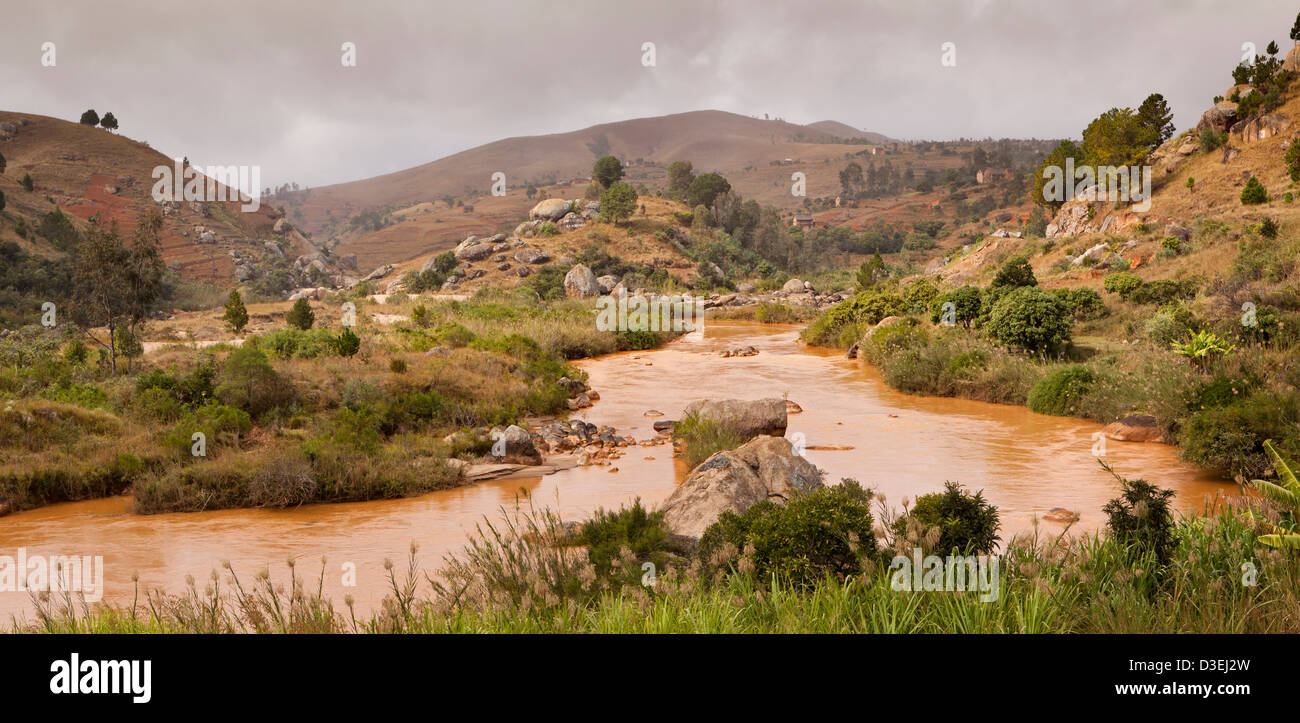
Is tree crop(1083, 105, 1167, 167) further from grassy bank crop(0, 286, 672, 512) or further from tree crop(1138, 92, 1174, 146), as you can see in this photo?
grassy bank crop(0, 286, 672, 512)

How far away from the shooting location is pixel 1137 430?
1148cm

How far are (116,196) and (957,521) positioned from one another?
235 ft

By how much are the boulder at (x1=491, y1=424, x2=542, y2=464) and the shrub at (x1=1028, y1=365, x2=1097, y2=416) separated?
358 inches

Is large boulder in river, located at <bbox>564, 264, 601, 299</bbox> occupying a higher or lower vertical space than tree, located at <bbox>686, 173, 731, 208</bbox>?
lower

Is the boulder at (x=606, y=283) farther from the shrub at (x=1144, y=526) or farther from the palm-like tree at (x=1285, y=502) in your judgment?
the shrub at (x=1144, y=526)

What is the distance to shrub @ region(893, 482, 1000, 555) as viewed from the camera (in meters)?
5.13

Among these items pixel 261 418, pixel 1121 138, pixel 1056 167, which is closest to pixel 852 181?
pixel 1056 167

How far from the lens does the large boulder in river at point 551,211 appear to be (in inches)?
2303

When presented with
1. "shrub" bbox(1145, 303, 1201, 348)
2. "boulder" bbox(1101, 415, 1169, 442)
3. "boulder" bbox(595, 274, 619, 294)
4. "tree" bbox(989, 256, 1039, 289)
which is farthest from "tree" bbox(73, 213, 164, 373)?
"boulder" bbox(595, 274, 619, 294)

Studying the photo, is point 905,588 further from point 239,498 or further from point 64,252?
point 64,252

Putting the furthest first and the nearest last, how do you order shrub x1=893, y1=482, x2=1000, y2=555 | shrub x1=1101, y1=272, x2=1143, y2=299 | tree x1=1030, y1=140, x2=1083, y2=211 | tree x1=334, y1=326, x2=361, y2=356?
tree x1=1030, y1=140, x2=1083, y2=211 → shrub x1=1101, y1=272, x2=1143, y2=299 → tree x1=334, y1=326, x2=361, y2=356 → shrub x1=893, y1=482, x2=1000, y2=555

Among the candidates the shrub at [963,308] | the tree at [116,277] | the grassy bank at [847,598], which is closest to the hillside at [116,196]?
the tree at [116,277]

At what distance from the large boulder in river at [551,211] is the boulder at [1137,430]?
5002cm
